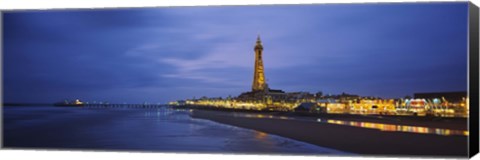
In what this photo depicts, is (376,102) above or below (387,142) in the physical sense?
above

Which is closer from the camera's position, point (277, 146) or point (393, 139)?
point (277, 146)

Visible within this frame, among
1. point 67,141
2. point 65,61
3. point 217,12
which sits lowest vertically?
point 67,141

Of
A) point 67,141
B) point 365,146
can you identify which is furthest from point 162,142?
point 365,146

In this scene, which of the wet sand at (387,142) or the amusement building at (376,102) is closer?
the wet sand at (387,142)

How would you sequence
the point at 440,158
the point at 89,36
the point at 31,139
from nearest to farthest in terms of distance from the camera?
the point at 440,158
the point at 31,139
the point at 89,36

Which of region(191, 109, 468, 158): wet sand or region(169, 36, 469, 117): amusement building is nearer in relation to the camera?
region(191, 109, 468, 158): wet sand

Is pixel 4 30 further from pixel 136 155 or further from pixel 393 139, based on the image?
pixel 393 139

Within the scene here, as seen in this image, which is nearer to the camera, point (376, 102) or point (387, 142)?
point (387, 142)

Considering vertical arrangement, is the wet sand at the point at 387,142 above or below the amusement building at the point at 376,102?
below

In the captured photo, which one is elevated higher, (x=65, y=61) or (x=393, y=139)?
(x=65, y=61)

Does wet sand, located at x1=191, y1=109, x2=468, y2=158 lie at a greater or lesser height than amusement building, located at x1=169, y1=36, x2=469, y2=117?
lesser

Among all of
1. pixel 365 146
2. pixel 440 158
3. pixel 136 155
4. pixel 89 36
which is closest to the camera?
A: pixel 440 158
